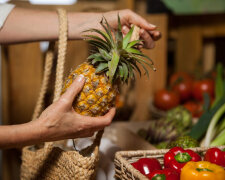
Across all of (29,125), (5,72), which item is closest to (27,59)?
(5,72)

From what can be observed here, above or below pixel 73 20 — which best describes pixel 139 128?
below

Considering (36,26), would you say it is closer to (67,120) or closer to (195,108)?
(67,120)

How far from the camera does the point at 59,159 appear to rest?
116 cm

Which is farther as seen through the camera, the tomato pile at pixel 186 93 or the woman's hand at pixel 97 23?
the tomato pile at pixel 186 93

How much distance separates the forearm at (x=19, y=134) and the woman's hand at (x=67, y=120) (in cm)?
2

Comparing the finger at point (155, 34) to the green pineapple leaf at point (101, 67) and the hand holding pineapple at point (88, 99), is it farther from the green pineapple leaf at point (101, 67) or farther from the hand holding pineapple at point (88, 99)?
the green pineapple leaf at point (101, 67)

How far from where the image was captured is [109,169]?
4.38ft

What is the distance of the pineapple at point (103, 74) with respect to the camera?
109 cm

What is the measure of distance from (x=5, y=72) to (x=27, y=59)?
0.54ft

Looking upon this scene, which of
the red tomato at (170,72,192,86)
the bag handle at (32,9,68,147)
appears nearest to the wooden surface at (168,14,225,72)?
the red tomato at (170,72,192,86)

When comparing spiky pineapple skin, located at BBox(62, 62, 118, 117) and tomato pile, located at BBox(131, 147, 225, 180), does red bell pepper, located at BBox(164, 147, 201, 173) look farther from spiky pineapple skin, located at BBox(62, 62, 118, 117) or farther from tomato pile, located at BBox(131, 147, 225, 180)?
spiky pineapple skin, located at BBox(62, 62, 118, 117)

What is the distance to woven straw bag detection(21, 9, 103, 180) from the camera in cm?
107

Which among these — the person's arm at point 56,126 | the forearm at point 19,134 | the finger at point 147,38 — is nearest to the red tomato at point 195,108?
the finger at point 147,38

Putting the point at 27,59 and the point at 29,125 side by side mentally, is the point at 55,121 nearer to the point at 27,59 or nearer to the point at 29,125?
the point at 29,125
